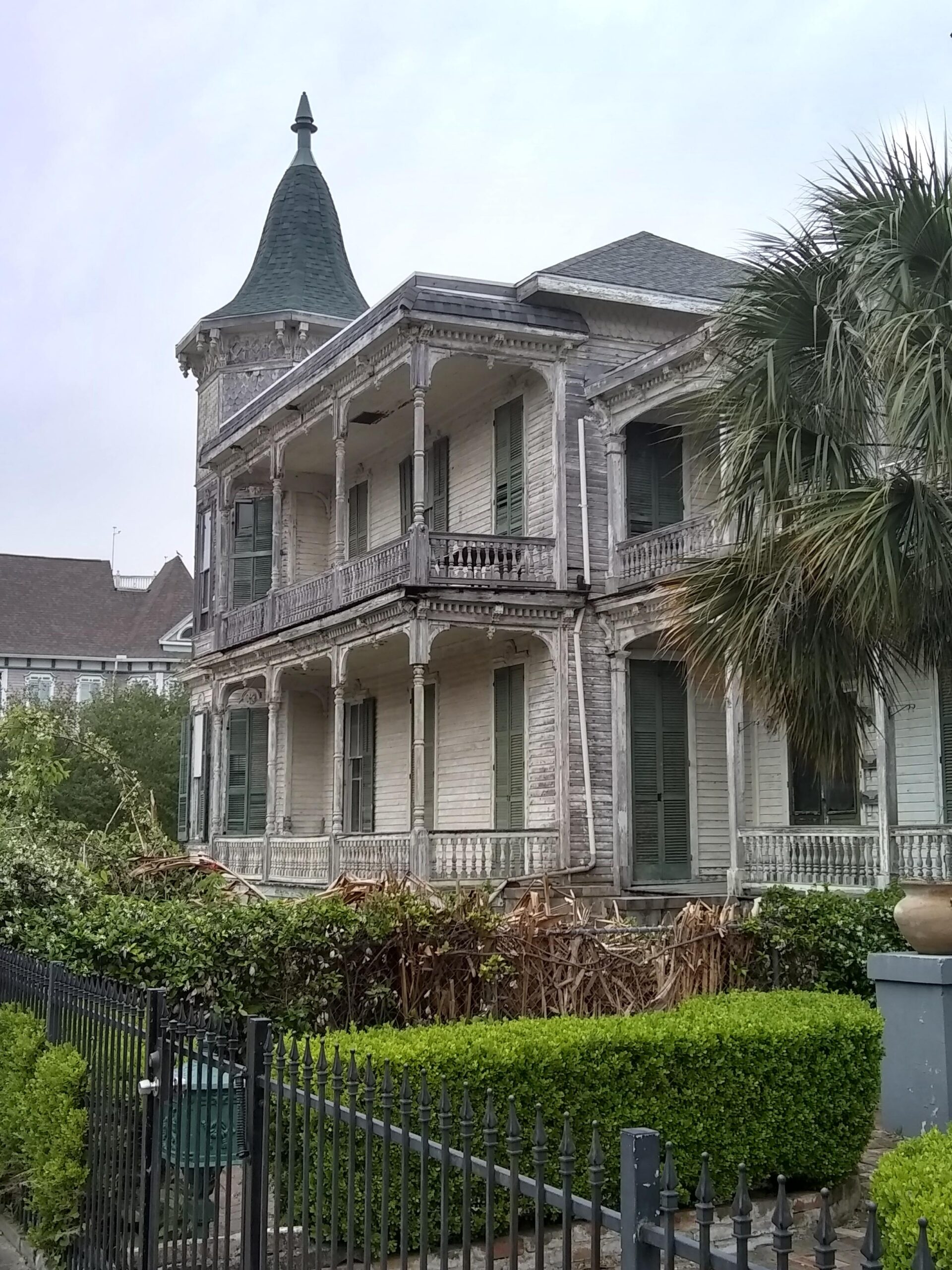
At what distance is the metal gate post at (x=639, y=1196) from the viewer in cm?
325

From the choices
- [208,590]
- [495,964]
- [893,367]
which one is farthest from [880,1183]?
[208,590]

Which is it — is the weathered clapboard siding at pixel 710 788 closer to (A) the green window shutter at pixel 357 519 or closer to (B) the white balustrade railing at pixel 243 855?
(B) the white balustrade railing at pixel 243 855

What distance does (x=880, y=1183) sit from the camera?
15.7 feet

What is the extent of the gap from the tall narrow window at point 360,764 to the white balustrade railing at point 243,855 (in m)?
1.86

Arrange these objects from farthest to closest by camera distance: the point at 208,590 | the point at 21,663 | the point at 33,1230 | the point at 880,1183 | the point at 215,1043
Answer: the point at 21,663, the point at 208,590, the point at 33,1230, the point at 215,1043, the point at 880,1183

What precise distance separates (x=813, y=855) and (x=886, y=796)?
153cm

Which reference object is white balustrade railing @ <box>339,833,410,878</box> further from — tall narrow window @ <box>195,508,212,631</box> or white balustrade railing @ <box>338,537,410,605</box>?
tall narrow window @ <box>195,508,212,631</box>

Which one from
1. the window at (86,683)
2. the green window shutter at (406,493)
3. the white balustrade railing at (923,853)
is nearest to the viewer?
the white balustrade railing at (923,853)

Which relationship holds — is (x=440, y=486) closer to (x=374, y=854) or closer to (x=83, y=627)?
(x=374, y=854)

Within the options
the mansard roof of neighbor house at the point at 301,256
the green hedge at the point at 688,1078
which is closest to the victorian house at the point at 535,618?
the mansard roof of neighbor house at the point at 301,256

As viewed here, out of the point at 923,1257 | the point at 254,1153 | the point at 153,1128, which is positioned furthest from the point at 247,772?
the point at 923,1257

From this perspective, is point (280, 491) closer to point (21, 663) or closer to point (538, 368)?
point (538, 368)

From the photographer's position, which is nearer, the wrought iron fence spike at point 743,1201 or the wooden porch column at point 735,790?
the wrought iron fence spike at point 743,1201

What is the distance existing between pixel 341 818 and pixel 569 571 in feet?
16.5
